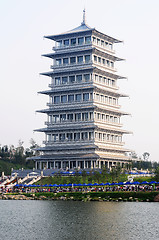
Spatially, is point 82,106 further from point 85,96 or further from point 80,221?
point 80,221

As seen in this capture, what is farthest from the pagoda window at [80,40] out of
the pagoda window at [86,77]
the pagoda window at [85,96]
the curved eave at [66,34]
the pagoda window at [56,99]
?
the pagoda window at [56,99]

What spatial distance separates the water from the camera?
58.2 m

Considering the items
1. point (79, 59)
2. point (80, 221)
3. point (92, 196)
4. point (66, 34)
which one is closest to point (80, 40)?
point (66, 34)

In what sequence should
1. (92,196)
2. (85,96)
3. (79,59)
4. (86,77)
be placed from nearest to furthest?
(92,196) → (85,96) → (86,77) → (79,59)

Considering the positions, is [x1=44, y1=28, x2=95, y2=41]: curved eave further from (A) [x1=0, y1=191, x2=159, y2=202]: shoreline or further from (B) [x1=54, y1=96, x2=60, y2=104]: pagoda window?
(A) [x1=0, y1=191, x2=159, y2=202]: shoreline

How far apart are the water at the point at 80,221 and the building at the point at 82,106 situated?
151 ft

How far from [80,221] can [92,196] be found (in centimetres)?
3235

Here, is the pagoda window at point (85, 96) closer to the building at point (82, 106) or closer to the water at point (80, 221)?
the building at point (82, 106)

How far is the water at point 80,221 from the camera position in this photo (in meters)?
58.2

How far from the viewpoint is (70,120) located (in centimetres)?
14562

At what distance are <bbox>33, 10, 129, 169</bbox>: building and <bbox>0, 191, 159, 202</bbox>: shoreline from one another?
31082 mm

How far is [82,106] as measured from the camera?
5645 inches

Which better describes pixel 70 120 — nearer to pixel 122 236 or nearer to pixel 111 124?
pixel 111 124

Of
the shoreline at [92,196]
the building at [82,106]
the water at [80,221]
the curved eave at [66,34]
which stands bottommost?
the water at [80,221]
